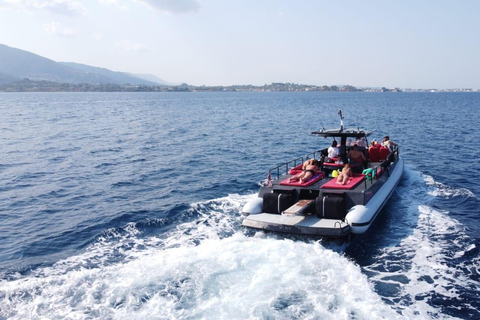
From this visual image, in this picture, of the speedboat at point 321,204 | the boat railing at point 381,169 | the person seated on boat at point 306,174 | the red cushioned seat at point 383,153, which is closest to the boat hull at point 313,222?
the speedboat at point 321,204

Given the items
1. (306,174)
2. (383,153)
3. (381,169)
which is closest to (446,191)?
(383,153)

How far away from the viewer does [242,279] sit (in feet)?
37.3

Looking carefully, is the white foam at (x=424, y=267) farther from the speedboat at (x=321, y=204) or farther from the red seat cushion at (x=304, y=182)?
the red seat cushion at (x=304, y=182)

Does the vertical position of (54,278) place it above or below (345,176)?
below

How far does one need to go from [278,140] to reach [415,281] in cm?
3296

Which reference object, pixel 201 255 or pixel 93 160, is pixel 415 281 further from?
pixel 93 160

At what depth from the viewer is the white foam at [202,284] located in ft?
32.7

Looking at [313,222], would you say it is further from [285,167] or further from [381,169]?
[285,167]

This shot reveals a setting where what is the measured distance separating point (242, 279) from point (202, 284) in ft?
4.02

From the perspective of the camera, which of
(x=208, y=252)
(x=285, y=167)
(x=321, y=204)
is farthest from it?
(x=285, y=167)

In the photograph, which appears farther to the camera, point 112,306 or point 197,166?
point 197,166

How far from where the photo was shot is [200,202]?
66.7 feet

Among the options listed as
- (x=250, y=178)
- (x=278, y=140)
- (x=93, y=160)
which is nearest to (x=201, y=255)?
(x=250, y=178)

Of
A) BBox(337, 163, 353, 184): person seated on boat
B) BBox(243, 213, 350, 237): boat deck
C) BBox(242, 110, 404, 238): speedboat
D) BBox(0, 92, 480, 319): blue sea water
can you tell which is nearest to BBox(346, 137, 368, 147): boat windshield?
BBox(242, 110, 404, 238): speedboat
